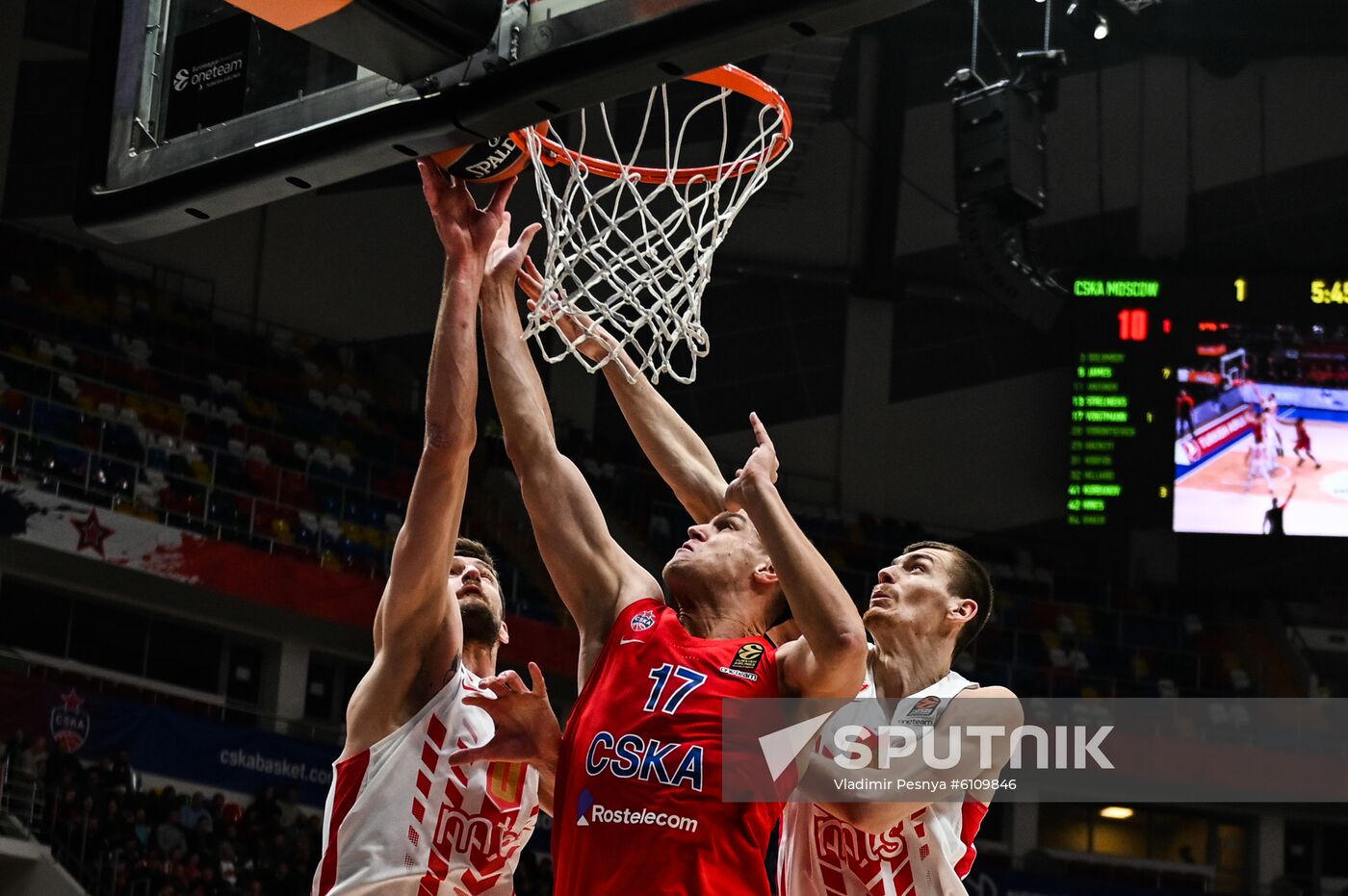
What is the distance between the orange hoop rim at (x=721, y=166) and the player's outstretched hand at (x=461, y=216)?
186mm

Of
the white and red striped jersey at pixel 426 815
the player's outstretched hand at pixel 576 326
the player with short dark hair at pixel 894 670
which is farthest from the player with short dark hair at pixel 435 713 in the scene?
the player with short dark hair at pixel 894 670

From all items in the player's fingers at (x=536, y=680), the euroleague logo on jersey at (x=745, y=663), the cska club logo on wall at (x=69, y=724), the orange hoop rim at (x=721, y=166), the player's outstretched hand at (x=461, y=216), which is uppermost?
the orange hoop rim at (x=721, y=166)

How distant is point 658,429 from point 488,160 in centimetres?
124

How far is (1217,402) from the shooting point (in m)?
16.6

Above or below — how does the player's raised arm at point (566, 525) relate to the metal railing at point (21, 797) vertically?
above

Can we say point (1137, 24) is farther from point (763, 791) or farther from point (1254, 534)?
point (763, 791)

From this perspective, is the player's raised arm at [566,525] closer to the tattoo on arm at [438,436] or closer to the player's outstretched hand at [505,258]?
the tattoo on arm at [438,436]

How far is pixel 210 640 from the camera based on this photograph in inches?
607

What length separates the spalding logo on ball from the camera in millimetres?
3871

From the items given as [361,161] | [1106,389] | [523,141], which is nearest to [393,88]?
[361,161]

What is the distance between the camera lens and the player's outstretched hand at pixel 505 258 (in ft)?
14.4

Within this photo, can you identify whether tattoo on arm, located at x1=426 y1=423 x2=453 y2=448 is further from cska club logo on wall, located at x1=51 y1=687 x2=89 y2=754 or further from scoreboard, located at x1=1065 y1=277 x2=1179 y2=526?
scoreboard, located at x1=1065 y1=277 x2=1179 y2=526

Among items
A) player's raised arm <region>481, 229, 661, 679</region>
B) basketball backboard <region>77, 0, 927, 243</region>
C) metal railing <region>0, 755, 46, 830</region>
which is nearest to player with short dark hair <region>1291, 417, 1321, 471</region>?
metal railing <region>0, 755, 46, 830</region>

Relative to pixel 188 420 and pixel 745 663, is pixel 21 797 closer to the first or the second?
pixel 188 420
